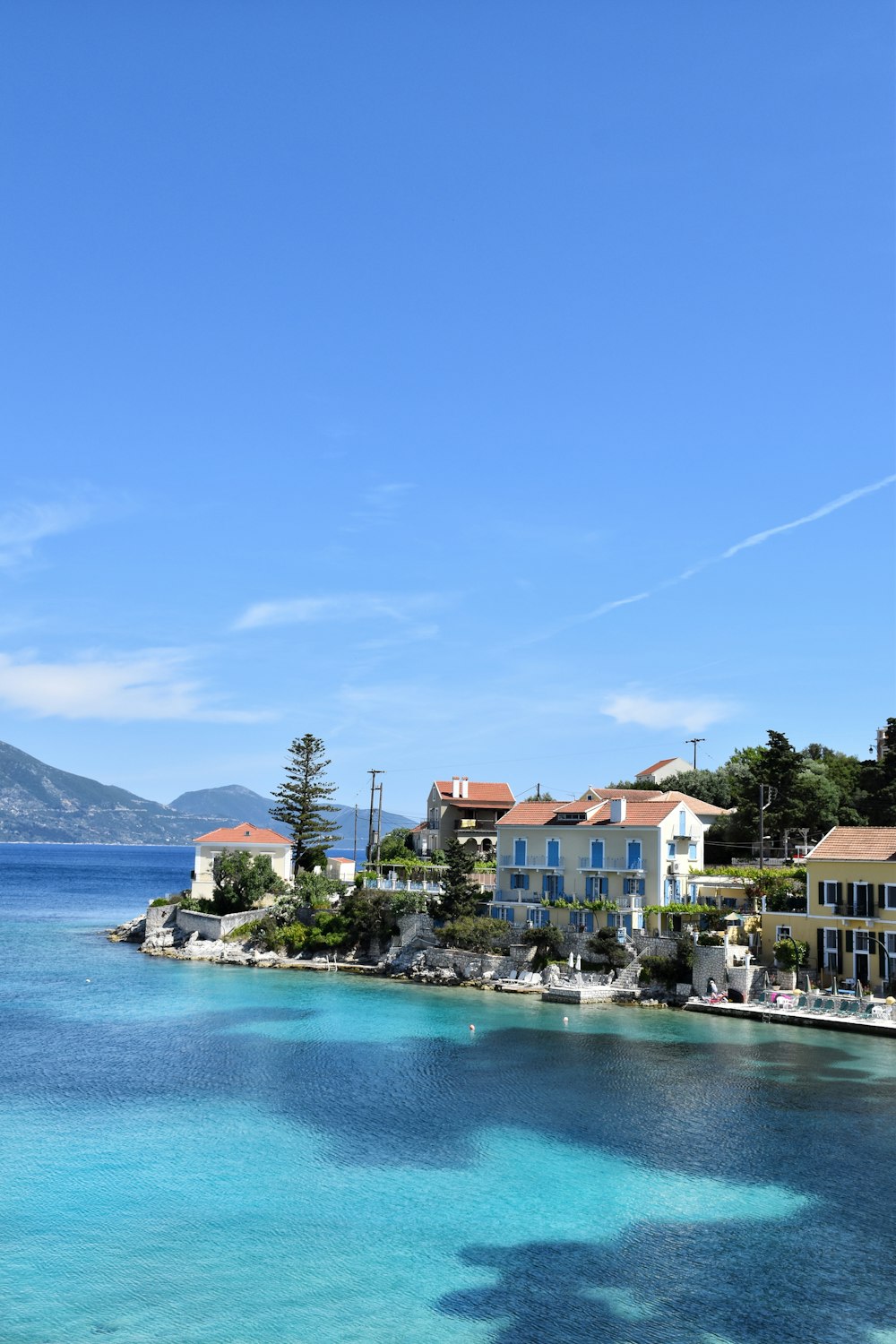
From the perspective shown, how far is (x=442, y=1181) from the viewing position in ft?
92.8

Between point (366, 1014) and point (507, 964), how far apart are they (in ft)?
40.5

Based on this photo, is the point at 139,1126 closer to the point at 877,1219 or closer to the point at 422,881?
the point at 877,1219

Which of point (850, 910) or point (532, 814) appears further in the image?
point (532, 814)

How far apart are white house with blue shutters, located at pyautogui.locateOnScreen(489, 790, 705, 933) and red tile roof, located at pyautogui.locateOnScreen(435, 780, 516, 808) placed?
26892mm

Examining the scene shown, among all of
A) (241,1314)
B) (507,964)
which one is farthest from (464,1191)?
(507,964)

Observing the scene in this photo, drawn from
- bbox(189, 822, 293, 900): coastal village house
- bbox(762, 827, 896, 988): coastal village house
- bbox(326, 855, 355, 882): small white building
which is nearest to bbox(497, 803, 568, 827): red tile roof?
bbox(762, 827, 896, 988): coastal village house

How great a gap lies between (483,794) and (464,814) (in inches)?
122

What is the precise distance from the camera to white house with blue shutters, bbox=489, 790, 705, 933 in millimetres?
61375

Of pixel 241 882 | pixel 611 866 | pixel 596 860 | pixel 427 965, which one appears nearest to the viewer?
pixel 611 866

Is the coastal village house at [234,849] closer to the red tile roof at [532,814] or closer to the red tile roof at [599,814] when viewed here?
the red tile roof at [532,814]

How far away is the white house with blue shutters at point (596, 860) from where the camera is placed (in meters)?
61.4

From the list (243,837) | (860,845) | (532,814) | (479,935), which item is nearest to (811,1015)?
(860,845)

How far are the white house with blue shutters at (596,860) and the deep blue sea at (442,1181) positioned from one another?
1169 centimetres

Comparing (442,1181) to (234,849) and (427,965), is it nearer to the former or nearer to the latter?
(427,965)
